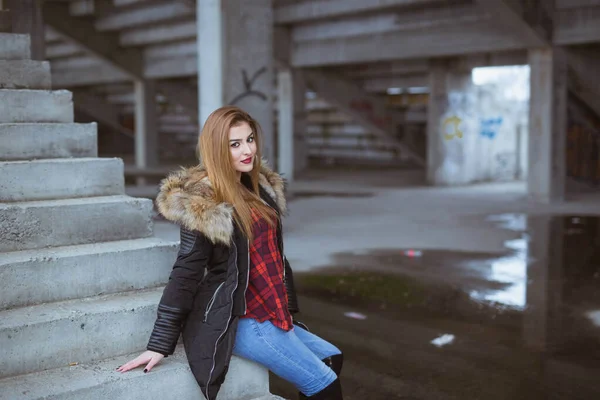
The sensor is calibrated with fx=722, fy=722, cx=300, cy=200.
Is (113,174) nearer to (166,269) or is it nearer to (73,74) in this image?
(166,269)

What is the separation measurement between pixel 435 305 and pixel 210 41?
5.78 m

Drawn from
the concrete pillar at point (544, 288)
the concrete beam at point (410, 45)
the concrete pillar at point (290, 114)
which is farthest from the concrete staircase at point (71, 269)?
the concrete pillar at point (290, 114)

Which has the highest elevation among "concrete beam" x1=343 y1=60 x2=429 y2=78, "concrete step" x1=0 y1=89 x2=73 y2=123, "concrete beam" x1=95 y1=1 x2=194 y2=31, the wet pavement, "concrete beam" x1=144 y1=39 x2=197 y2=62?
"concrete beam" x1=95 y1=1 x2=194 y2=31

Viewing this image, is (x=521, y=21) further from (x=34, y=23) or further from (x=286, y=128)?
(x=34, y=23)

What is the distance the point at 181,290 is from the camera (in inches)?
131

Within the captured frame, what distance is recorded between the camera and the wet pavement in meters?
4.82

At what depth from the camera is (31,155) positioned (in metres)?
4.75

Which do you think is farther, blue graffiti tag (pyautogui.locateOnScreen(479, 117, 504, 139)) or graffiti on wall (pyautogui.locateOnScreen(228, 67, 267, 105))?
blue graffiti tag (pyautogui.locateOnScreen(479, 117, 504, 139))

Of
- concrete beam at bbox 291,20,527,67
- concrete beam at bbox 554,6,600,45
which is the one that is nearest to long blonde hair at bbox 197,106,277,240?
concrete beam at bbox 554,6,600,45

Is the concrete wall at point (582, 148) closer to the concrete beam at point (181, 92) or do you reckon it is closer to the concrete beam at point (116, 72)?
the concrete beam at point (116, 72)

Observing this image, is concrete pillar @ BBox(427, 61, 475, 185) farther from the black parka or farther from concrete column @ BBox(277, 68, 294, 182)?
the black parka

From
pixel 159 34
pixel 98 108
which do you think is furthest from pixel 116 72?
pixel 98 108

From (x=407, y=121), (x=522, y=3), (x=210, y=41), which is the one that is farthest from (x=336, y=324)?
(x=407, y=121)

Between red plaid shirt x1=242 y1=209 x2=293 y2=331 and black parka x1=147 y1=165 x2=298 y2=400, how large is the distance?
77mm
